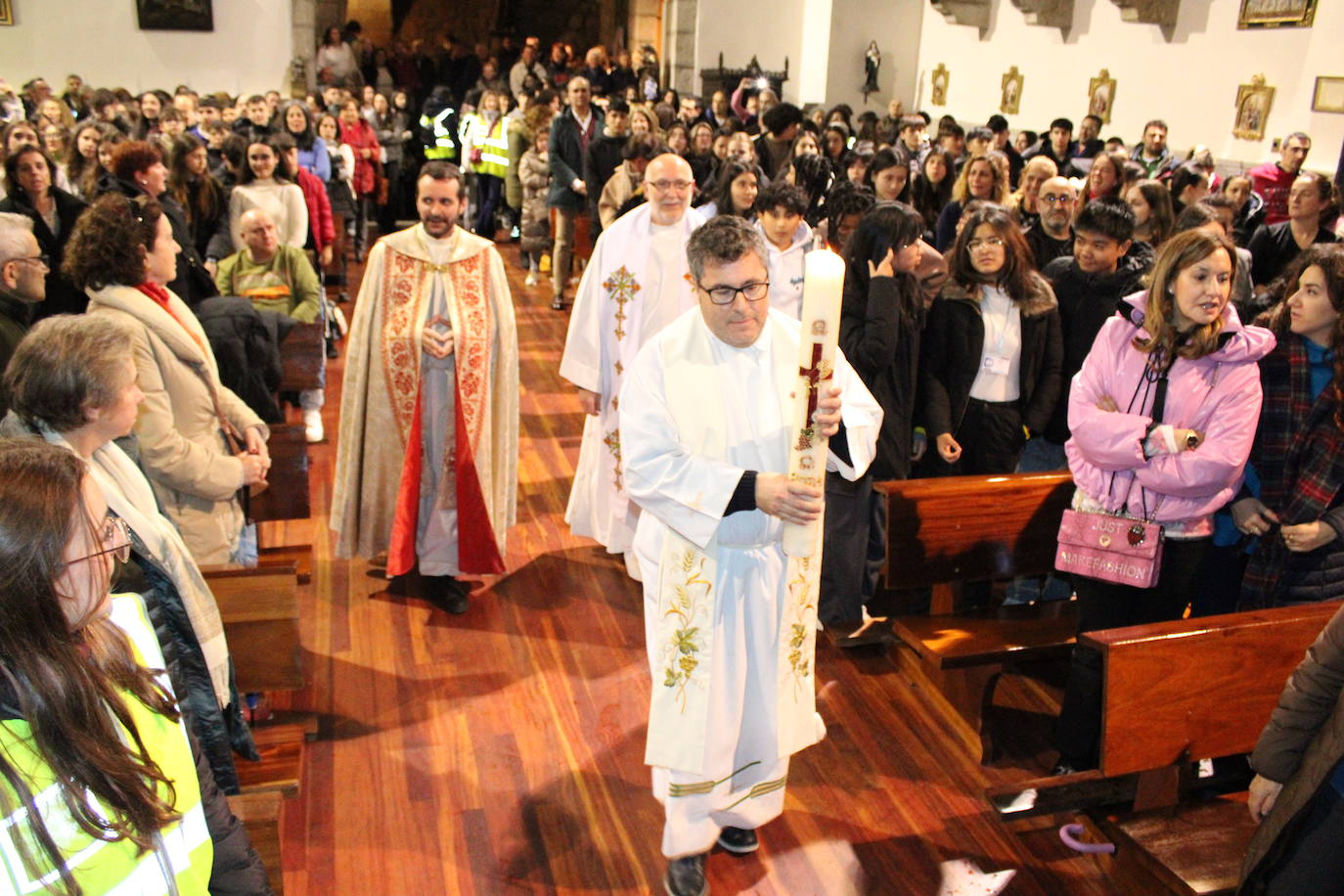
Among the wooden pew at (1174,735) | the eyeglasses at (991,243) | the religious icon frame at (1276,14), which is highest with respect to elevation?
the religious icon frame at (1276,14)

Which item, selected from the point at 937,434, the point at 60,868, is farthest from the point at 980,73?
the point at 60,868

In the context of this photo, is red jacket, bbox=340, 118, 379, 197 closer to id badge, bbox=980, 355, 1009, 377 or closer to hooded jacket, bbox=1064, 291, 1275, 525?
id badge, bbox=980, 355, 1009, 377

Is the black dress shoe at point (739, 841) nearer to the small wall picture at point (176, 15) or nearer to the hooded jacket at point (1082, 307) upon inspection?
the hooded jacket at point (1082, 307)

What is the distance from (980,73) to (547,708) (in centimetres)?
1417

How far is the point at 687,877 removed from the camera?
2959 mm

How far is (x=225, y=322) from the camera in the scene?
180 inches

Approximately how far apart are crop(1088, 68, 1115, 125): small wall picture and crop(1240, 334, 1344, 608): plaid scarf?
33.6ft

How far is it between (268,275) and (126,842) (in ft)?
14.9

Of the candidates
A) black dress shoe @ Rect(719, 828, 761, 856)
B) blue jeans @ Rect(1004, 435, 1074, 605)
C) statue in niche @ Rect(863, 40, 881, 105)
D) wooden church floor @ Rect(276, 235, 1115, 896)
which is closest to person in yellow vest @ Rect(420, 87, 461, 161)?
statue in niche @ Rect(863, 40, 881, 105)

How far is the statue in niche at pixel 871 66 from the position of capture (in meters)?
17.5

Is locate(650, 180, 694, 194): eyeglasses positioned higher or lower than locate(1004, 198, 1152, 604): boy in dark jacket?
higher

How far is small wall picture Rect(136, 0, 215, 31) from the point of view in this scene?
1570cm

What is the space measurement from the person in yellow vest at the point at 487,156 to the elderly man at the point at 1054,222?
22.9 ft

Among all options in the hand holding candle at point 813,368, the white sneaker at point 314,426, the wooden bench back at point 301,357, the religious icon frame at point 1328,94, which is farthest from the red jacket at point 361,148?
the hand holding candle at point 813,368
